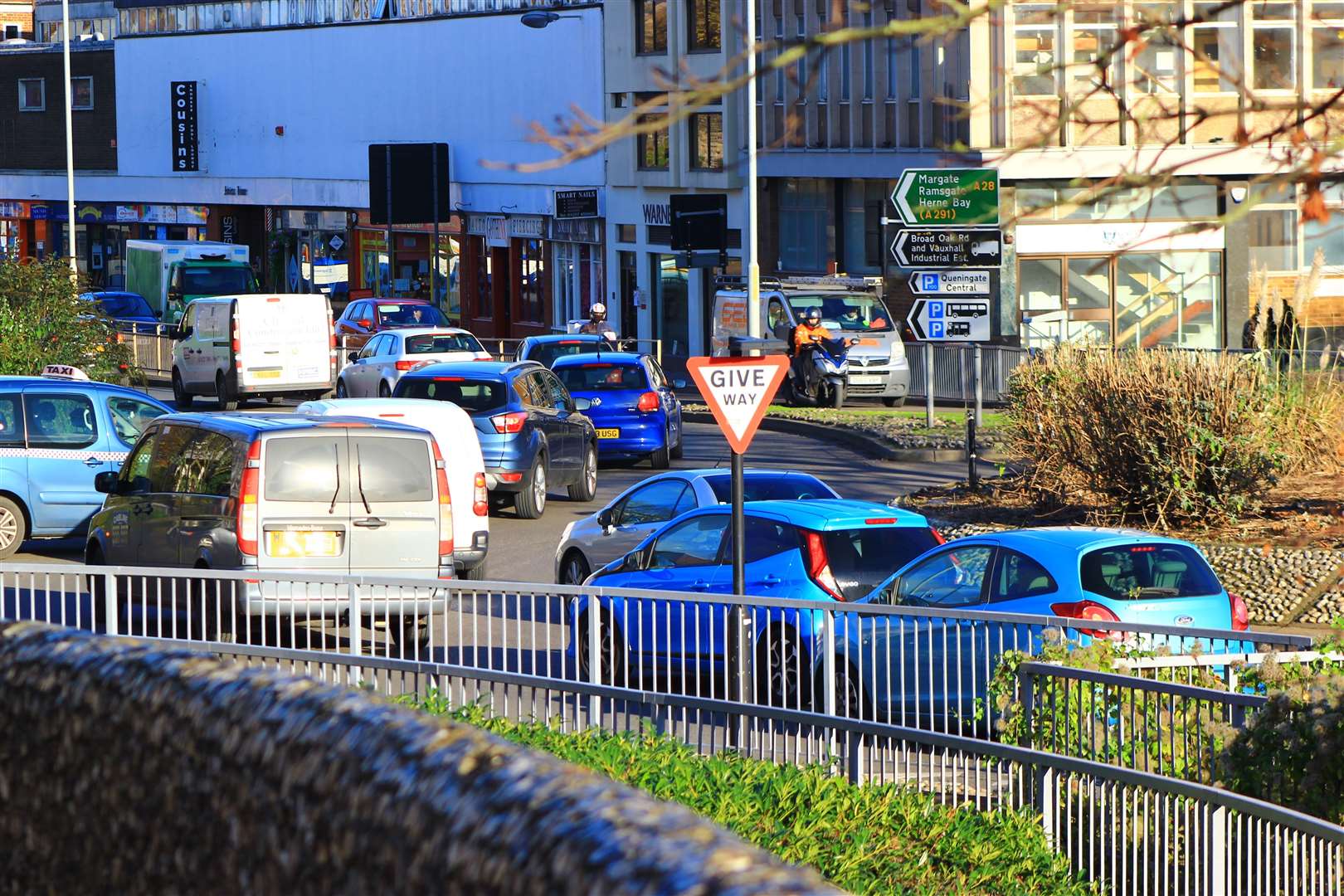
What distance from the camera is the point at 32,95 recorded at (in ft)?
271

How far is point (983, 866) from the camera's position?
7.64m

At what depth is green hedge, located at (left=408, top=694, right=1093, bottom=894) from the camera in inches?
292

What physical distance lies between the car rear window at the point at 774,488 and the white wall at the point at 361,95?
116 feet

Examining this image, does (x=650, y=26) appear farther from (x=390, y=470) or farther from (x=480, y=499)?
(x=390, y=470)

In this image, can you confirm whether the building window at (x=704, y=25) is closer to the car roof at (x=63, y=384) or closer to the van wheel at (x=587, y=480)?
the van wheel at (x=587, y=480)

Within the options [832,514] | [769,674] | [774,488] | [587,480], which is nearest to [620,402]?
[587,480]

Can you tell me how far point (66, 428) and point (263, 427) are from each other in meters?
6.12

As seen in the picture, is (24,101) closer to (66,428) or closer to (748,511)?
(66,428)

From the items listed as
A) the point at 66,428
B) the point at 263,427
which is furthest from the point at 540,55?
the point at 263,427

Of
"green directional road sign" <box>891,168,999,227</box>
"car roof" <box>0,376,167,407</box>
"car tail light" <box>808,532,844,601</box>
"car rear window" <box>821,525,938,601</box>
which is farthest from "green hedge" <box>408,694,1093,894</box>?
"green directional road sign" <box>891,168,999,227</box>

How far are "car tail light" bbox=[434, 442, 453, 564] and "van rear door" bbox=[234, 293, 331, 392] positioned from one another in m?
21.1

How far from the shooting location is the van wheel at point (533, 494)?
23.5 metres

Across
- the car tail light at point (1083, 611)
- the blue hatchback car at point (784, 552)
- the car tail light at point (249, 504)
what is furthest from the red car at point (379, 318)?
the car tail light at point (1083, 611)

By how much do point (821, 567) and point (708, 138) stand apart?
38617 millimetres
